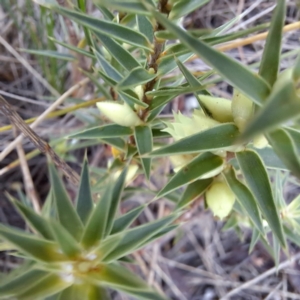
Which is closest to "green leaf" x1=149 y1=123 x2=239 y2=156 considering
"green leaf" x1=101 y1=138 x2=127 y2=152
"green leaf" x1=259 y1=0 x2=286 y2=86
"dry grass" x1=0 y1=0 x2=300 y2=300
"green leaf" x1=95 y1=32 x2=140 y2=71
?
"green leaf" x1=259 y1=0 x2=286 y2=86

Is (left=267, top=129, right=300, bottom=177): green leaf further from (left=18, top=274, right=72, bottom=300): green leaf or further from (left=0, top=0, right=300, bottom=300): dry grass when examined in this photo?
(left=0, top=0, right=300, bottom=300): dry grass

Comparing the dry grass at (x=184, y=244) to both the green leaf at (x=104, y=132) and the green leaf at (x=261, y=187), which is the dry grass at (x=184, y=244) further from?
the green leaf at (x=261, y=187)

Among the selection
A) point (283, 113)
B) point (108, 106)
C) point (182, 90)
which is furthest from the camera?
point (108, 106)

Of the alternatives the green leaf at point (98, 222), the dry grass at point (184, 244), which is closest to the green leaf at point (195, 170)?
the green leaf at point (98, 222)

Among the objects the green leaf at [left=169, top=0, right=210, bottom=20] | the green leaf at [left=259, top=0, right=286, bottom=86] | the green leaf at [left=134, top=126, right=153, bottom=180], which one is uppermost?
the green leaf at [left=169, top=0, right=210, bottom=20]

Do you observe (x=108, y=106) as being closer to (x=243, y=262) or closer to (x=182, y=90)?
(x=182, y=90)

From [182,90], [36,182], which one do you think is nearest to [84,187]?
[182,90]
